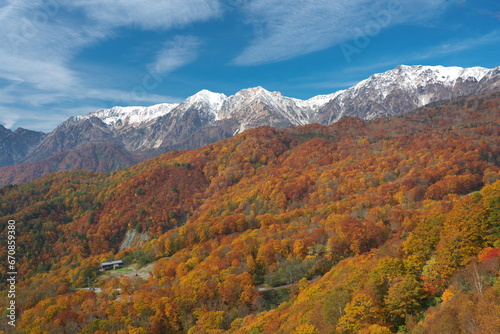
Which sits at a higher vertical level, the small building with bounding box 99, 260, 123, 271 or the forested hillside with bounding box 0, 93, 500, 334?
the forested hillside with bounding box 0, 93, 500, 334

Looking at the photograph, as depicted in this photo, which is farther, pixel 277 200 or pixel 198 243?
pixel 277 200

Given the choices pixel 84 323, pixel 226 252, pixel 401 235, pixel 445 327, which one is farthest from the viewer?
pixel 226 252

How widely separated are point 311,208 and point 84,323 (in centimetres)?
10397

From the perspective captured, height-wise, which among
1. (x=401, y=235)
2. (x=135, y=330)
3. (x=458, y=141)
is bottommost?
(x=135, y=330)

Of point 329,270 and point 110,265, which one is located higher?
point 110,265

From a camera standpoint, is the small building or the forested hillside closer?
the forested hillside

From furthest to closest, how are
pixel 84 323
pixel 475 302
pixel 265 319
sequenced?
pixel 84 323
pixel 265 319
pixel 475 302

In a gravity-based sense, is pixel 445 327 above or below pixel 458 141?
below

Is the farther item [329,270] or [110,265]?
[110,265]

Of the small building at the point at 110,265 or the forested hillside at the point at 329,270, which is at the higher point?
the forested hillside at the point at 329,270

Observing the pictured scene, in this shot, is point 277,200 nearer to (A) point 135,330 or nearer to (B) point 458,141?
(B) point 458,141

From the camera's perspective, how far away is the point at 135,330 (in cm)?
7456

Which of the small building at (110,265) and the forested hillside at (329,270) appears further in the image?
A: the small building at (110,265)

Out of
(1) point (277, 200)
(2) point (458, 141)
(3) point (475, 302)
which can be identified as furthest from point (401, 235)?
(2) point (458, 141)
